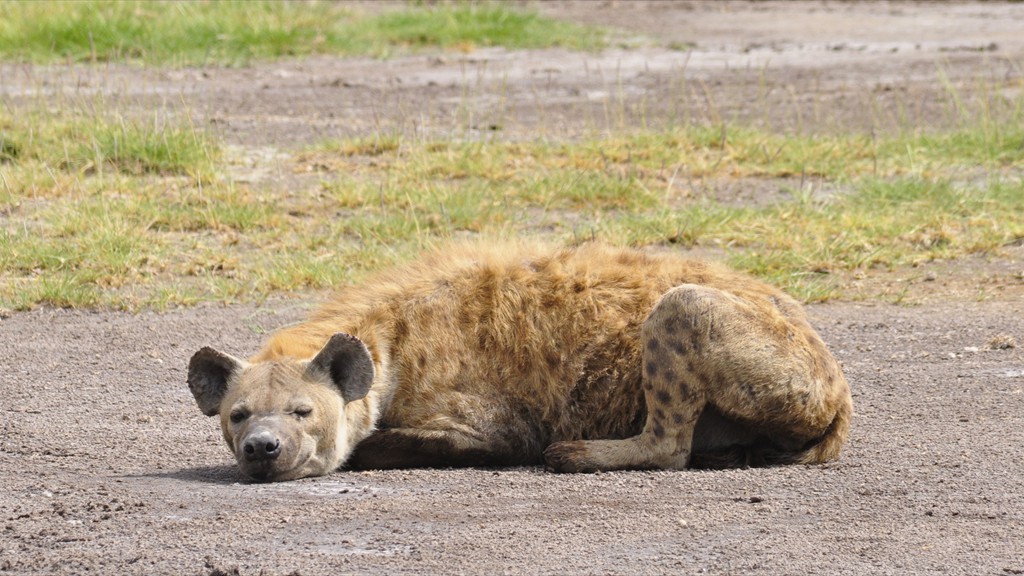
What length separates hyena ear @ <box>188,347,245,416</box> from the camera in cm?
401

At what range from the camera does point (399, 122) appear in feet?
30.8

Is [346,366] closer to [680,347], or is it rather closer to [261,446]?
[261,446]

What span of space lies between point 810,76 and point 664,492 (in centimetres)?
817

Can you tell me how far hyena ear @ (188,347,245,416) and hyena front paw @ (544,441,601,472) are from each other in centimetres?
92

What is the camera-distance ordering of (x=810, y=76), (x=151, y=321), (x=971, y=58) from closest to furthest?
(x=151, y=321)
(x=810, y=76)
(x=971, y=58)

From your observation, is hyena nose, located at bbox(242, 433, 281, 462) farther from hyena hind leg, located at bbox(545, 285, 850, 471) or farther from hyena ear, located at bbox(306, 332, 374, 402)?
hyena hind leg, located at bbox(545, 285, 850, 471)

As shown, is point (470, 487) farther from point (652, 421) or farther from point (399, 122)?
point (399, 122)

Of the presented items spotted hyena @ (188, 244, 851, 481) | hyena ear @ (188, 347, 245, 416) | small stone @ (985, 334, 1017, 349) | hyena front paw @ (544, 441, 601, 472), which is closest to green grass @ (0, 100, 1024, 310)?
small stone @ (985, 334, 1017, 349)

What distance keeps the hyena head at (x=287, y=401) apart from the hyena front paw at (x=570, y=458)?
0.57m

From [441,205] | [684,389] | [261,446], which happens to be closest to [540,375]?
[684,389]

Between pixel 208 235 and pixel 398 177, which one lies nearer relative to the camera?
pixel 208 235

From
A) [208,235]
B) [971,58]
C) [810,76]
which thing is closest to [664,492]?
[208,235]

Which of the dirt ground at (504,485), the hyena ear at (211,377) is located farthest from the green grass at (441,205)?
the hyena ear at (211,377)

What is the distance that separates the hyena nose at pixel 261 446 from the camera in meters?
3.78
